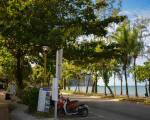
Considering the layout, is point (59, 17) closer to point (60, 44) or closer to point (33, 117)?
point (60, 44)

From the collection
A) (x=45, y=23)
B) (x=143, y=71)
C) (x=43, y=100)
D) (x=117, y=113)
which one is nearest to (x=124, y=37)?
(x=143, y=71)

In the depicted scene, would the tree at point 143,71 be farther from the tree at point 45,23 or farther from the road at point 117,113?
the road at point 117,113

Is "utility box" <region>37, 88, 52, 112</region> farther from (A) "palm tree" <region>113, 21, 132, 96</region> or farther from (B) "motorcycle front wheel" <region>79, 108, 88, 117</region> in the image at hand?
(A) "palm tree" <region>113, 21, 132, 96</region>

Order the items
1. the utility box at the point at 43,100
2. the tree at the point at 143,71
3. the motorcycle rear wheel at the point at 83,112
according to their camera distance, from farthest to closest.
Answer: the tree at the point at 143,71 < the motorcycle rear wheel at the point at 83,112 < the utility box at the point at 43,100

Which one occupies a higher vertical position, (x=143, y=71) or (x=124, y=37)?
(x=124, y=37)

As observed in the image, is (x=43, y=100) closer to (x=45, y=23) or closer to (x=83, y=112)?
(x=83, y=112)

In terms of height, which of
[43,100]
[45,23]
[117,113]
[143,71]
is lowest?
[117,113]

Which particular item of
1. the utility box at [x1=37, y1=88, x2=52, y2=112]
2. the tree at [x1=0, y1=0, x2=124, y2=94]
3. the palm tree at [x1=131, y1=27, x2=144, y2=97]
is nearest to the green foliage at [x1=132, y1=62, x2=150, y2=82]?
the palm tree at [x1=131, y1=27, x2=144, y2=97]

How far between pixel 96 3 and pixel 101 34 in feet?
A: 12.1

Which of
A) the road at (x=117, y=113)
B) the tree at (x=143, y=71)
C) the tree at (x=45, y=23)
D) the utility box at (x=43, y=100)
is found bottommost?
the road at (x=117, y=113)

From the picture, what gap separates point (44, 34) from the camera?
96.6ft

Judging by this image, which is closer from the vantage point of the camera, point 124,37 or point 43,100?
point 43,100

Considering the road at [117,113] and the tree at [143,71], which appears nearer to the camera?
the road at [117,113]

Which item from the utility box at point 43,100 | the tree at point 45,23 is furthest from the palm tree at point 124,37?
the utility box at point 43,100
